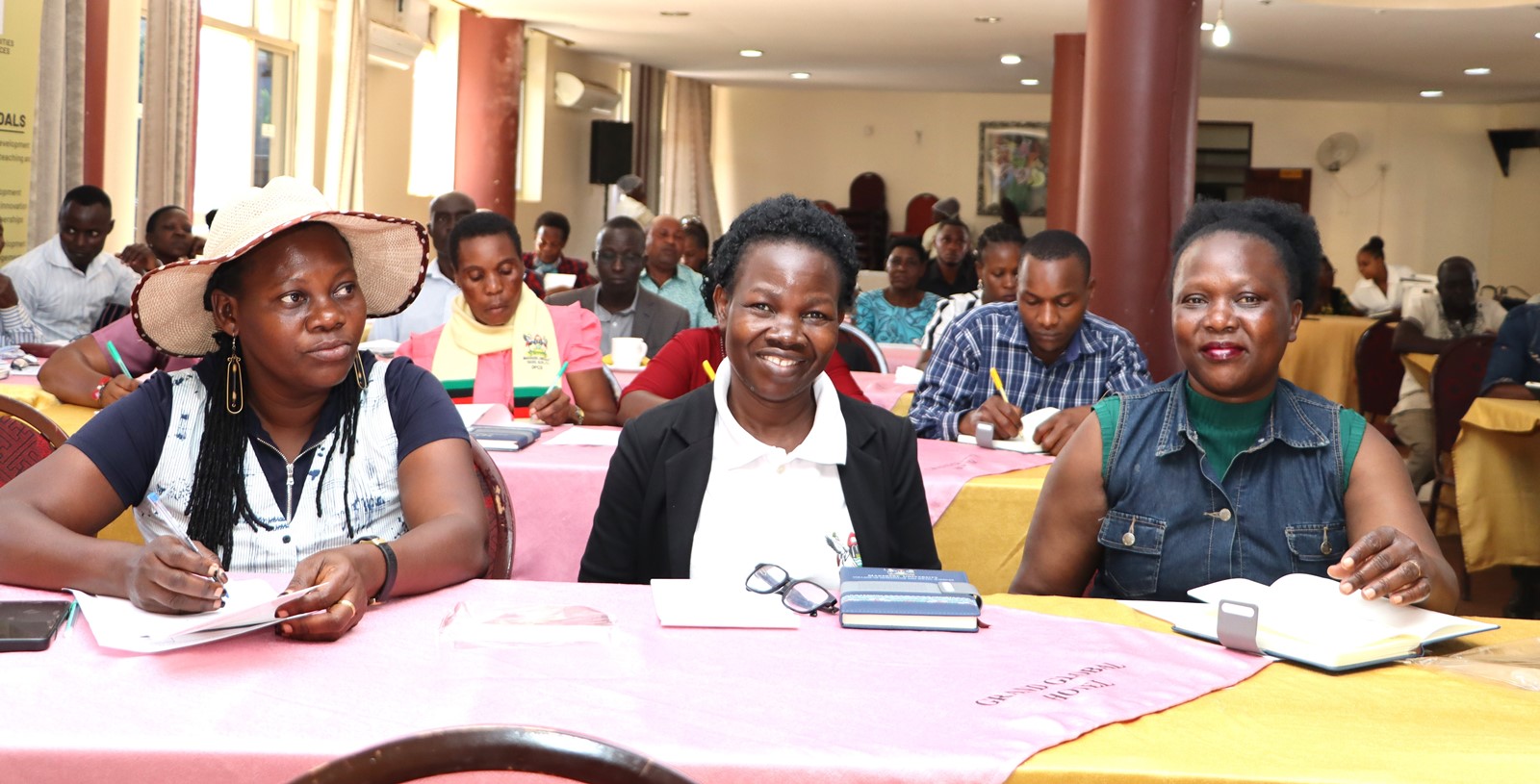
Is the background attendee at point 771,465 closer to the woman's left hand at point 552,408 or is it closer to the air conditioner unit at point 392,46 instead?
the woman's left hand at point 552,408

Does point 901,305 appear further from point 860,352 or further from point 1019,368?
point 1019,368

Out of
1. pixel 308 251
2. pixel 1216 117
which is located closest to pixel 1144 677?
pixel 308 251

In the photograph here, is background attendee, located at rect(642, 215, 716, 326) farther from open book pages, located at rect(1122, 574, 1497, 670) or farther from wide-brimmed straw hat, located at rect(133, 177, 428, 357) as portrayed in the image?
open book pages, located at rect(1122, 574, 1497, 670)

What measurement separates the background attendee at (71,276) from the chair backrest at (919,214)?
12.3 m

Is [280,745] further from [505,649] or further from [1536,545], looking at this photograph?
[1536,545]

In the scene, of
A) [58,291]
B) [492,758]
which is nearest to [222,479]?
[492,758]

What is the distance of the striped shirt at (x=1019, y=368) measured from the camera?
11.5 ft

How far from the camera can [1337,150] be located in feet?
56.3

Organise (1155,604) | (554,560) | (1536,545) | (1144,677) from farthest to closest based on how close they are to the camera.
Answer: (1536,545)
(554,560)
(1155,604)
(1144,677)

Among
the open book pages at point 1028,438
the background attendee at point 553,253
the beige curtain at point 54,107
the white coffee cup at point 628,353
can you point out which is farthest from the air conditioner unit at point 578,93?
the open book pages at point 1028,438

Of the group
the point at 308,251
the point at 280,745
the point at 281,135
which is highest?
the point at 281,135

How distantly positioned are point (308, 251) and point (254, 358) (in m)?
0.17

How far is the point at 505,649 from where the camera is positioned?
138 centimetres

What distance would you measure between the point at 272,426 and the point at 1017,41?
11715mm
